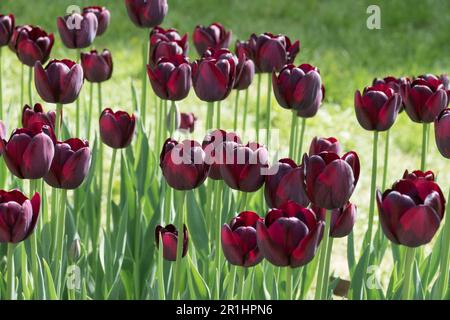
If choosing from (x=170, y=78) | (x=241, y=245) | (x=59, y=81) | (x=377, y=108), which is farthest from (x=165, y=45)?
(x=241, y=245)

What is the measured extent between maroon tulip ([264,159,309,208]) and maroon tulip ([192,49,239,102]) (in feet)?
0.97

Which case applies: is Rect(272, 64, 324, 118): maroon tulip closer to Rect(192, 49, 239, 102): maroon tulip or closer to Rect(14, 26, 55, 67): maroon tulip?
Rect(192, 49, 239, 102): maroon tulip

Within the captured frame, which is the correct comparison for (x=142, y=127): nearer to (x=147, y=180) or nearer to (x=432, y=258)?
(x=147, y=180)

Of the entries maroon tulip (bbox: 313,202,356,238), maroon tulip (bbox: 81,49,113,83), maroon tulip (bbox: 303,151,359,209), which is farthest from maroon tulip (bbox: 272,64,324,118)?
maroon tulip (bbox: 81,49,113,83)

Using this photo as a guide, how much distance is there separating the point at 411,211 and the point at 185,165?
0.37 meters

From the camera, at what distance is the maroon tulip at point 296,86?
68.8 inches

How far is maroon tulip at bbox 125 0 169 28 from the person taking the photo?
213 centimetres

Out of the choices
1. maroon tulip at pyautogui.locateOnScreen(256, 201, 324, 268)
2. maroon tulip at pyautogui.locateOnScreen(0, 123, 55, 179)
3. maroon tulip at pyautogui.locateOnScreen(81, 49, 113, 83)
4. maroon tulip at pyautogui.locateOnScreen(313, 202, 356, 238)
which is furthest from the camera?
maroon tulip at pyautogui.locateOnScreen(81, 49, 113, 83)

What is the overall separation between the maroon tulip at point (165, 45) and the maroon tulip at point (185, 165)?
64 centimetres

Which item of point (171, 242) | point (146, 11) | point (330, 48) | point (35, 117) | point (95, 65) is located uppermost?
point (330, 48)

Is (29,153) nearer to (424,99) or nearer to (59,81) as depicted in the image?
(59,81)

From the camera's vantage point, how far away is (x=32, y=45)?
2.10 m

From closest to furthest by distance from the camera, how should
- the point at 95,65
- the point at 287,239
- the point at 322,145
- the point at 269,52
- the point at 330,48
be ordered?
the point at 287,239
the point at 322,145
the point at 269,52
the point at 95,65
the point at 330,48

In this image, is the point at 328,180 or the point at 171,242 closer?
the point at 328,180
